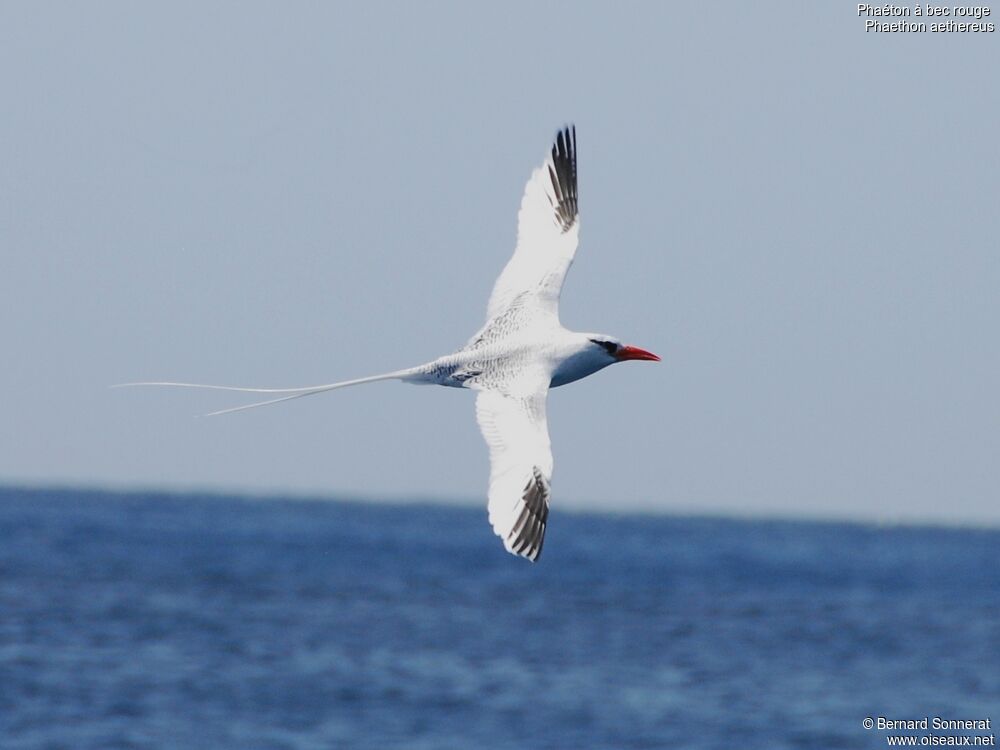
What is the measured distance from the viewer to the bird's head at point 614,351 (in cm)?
1667

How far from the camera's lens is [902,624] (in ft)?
175

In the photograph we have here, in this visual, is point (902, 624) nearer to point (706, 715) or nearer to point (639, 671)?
point (639, 671)

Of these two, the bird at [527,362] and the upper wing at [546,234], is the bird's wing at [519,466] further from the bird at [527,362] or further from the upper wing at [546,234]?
the upper wing at [546,234]

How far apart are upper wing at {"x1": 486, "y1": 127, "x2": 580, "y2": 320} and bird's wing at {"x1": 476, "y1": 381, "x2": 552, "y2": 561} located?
167cm

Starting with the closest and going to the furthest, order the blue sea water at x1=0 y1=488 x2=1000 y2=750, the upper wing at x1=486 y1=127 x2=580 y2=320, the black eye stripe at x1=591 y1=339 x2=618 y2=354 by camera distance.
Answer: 1. the black eye stripe at x1=591 y1=339 x2=618 y2=354
2. the upper wing at x1=486 y1=127 x2=580 y2=320
3. the blue sea water at x1=0 y1=488 x2=1000 y2=750

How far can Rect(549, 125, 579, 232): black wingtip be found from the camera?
715 inches

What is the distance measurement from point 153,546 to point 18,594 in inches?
1266

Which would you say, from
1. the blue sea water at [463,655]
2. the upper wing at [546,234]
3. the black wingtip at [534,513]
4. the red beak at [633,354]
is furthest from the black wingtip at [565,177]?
the blue sea water at [463,655]

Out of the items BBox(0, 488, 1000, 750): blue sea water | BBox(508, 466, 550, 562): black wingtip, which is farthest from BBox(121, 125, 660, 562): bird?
BBox(0, 488, 1000, 750): blue sea water

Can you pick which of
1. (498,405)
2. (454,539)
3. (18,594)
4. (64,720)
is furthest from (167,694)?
(454,539)

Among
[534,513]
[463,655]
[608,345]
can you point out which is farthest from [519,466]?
[463,655]

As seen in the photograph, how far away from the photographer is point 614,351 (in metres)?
16.9

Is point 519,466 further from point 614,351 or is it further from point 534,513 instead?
point 614,351

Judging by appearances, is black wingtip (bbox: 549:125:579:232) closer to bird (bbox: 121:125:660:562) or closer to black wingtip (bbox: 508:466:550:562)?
bird (bbox: 121:125:660:562)
